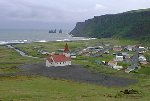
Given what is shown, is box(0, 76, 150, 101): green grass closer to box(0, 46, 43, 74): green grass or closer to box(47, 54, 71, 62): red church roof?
box(0, 46, 43, 74): green grass

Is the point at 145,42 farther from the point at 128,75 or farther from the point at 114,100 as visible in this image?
the point at 114,100

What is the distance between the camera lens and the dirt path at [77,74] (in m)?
72.8

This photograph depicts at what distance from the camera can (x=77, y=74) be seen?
82.2 m

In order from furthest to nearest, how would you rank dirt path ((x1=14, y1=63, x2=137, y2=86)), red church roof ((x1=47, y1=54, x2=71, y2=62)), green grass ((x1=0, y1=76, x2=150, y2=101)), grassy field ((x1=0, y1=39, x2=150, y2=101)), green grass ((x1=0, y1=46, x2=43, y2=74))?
red church roof ((x1=47, y1=54, x2=71, y2=62))
green grass ((x1=0, y1=46, x2=43, y2=74))
dirt path ((x1=14, y1=63, x2=137, y2=86))
grassy field ((x1=0, y1=39, x2=150, y2=101))
green grass ((x1=0, y1=76, x2=150, y2=101))

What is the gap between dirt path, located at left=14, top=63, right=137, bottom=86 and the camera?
239ft

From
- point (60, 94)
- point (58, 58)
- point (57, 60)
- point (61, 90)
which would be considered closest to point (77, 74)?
point (57, 60)

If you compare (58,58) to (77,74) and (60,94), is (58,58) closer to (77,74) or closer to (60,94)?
(77,74)

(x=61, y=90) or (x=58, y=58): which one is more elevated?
(x=58, y=58)

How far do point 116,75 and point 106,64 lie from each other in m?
23.6

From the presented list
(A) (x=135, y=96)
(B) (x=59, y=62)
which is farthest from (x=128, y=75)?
(A) (x=135, y=96)

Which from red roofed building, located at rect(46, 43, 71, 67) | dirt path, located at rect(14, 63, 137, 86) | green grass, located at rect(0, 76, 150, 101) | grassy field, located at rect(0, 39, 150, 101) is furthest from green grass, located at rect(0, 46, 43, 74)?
green grass, located at rect(0, 76, 150, 101)

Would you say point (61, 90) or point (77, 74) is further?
point (77, 74)

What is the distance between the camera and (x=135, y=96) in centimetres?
4291

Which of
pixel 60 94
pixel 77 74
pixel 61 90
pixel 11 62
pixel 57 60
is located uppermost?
pixel 60 94
